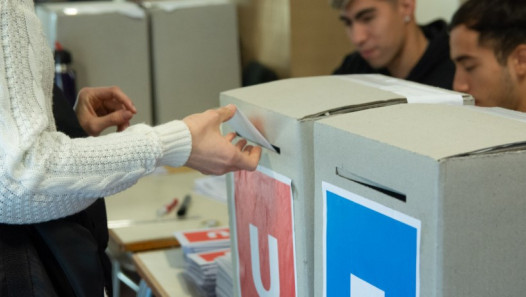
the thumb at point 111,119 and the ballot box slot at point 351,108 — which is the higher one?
the ballot box slot at point 351,108

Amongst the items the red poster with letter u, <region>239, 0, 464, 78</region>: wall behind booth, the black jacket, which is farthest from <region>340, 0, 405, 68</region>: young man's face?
the red poster with letter u

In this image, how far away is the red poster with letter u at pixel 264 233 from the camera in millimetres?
1089

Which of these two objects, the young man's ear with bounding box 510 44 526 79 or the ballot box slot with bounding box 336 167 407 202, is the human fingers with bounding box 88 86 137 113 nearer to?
the ballot box slot with bounding box 336 167 407 202

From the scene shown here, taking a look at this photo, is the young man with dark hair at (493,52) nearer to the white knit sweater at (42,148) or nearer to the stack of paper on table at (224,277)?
the stack of paper on table at (224,277)

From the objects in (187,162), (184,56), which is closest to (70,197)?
(187,162)

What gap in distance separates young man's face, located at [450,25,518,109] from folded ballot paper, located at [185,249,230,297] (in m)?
0.72

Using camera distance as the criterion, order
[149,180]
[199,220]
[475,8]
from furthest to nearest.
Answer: [149,180] → [199,220] → [475,8]

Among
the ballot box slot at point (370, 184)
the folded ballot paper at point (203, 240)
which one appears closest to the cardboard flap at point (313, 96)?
the ballot box slot at point (370, 184)

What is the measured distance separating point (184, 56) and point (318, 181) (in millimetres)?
2964

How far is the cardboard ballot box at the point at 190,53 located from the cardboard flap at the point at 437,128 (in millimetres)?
2927

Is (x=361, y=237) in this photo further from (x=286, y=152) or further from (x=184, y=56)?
(x=184, y=56)

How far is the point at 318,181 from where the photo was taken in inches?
39.6

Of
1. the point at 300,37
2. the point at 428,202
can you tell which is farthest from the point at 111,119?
the point at 300,37

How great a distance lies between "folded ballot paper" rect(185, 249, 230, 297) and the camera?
1.67m
